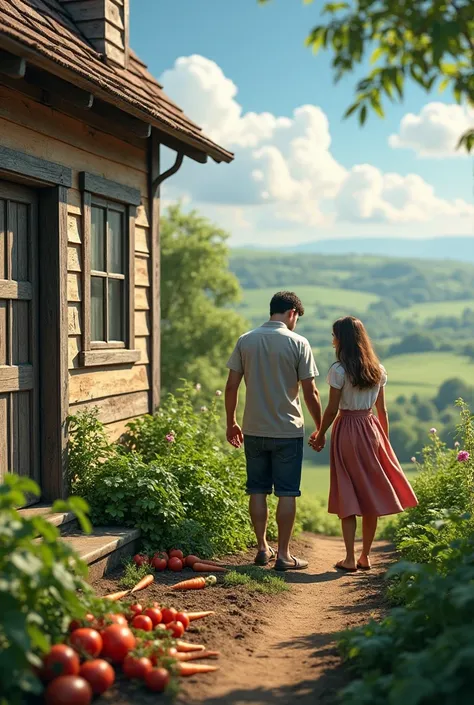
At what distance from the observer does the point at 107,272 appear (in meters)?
7.88

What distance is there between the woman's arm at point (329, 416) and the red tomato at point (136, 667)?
346cm

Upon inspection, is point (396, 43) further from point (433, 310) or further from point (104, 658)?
point (433, 310)

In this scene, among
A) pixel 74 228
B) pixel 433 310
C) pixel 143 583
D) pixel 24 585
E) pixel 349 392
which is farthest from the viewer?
pixel 433 310

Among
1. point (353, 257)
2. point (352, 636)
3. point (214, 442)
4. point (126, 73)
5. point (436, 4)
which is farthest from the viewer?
point (353, 257)

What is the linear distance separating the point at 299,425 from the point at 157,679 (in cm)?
337

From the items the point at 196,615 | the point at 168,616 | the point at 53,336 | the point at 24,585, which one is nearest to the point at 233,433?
the point at 53,336

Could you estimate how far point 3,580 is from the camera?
3.09m

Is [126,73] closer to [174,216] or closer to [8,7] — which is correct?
[8,7]

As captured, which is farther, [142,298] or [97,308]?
[142,298]

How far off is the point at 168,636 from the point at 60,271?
3.47 meters

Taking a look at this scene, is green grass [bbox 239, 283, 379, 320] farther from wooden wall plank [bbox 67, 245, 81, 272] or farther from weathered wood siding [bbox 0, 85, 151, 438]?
wooden wall plank [bbox 67, 245, 81, 272]

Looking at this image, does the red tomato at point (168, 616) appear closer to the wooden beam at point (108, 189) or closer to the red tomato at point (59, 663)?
the red tomato at point (59, 663)

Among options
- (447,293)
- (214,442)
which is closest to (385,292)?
(447,293)

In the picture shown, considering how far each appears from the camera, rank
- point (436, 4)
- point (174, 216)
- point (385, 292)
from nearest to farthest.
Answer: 1. point (436, 4)
2. point (174, 216)
3. point (385, 292)
